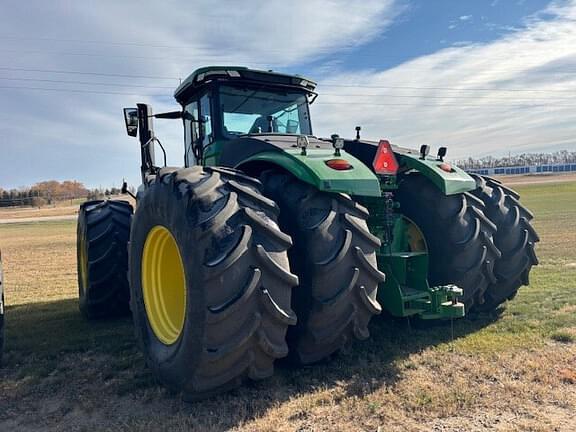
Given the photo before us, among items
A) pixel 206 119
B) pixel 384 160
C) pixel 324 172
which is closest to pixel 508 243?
pixel 384 160

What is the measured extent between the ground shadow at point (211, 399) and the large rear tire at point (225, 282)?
0.24 metres

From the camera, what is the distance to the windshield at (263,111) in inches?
199

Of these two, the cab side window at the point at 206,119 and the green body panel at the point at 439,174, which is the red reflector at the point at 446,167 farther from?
the cab side window at the point at 206,119

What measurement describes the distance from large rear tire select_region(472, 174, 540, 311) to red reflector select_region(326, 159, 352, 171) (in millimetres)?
2132

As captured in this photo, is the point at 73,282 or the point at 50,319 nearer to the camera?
the point at 50,319

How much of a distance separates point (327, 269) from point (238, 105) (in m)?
2.56

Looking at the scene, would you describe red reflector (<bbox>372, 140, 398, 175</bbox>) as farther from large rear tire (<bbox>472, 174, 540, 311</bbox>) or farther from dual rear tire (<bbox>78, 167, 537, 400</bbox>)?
large rear tire (<bbox>472, 174, 540, 311</bbox>)

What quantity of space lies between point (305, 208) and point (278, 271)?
23.0 inches

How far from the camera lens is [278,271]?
3041 mm

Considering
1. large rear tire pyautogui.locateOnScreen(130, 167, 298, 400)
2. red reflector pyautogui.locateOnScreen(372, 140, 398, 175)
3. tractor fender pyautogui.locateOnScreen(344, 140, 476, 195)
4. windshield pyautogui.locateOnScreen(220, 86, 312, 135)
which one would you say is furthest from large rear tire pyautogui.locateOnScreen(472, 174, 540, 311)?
large rear tire pyautogui.locateOnScreen(130, 167, 298, 400)

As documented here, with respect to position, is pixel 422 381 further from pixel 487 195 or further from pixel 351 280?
pixel 487 195

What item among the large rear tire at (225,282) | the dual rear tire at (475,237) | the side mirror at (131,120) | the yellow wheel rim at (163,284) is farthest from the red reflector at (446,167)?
the side mirror at (131,120)

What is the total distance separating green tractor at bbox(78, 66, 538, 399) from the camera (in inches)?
120

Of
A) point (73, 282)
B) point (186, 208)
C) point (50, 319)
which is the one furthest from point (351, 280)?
point (73, 282)
